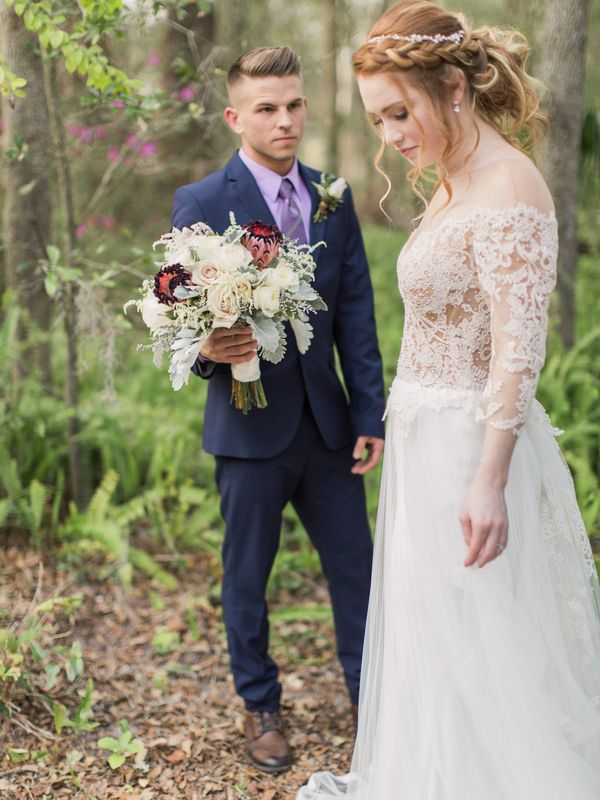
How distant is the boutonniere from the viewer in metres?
2.99

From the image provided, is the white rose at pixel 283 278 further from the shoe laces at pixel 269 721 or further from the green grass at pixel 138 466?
the green grass at pixel 138 466

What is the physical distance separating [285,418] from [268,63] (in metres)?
1.29

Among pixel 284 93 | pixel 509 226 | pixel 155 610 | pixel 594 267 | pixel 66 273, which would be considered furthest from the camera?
pixel 594 267

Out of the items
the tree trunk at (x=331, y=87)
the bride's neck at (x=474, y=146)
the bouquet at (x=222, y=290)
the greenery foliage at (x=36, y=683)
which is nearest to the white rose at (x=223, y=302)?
the bouquet at (x=222, y=290)

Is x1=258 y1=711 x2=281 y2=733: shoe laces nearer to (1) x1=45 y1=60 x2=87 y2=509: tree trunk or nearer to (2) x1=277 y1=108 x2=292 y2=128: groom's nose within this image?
(1) x1=45 y1=60 x2=87 y2=509: tree trunk

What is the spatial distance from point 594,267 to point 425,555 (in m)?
10.1

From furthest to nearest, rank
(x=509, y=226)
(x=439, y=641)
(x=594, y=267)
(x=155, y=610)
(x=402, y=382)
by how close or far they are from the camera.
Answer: (x=594, y=267) → (x=155, y=610) → (x=402, y=382) → (x=439, y=641) → (x=509, y=226)

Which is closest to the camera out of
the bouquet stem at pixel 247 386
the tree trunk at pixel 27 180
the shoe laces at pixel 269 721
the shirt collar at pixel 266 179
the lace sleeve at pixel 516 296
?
the lace sleeve at pixel 516 296

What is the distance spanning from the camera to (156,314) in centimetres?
252

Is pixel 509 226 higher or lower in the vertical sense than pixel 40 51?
lower

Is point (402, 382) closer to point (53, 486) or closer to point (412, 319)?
point (412, 319)

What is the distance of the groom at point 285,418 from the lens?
292cm

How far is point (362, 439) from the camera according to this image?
3.09 meters

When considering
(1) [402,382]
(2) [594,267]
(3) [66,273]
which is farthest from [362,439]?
(2) [594,267]
